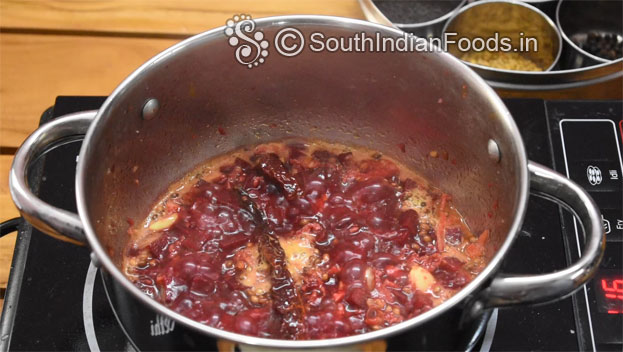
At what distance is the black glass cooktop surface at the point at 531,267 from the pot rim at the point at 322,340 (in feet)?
0.55

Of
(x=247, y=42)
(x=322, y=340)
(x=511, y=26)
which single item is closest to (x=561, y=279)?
(x=322, y=340)

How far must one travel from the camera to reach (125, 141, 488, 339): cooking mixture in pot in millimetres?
916

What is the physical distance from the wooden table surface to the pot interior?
0.97 feet

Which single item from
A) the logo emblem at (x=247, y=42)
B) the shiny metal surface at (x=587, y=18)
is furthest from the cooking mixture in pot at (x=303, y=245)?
the shiny metal surface at (x=587, y=18)

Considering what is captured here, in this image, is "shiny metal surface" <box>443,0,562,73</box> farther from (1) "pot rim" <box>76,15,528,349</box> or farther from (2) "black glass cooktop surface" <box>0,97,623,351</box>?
(1) "pot rim" <box>76,15,528,349</box>

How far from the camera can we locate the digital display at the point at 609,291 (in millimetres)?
981

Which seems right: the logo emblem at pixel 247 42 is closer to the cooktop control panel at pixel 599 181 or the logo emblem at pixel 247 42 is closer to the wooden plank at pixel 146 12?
the wooden plank at pixel 146 12

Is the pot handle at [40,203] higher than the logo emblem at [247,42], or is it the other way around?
the logo emblem at [247,42]

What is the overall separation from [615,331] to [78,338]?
2.46ft

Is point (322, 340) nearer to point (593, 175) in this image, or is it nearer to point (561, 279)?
point (561, 279)

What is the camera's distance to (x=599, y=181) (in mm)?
1104

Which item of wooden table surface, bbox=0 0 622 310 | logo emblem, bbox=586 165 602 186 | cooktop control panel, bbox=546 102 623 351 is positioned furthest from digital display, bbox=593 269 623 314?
wooden table surface, bbox=0 0 622 310

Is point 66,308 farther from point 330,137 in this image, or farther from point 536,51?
point 536,51

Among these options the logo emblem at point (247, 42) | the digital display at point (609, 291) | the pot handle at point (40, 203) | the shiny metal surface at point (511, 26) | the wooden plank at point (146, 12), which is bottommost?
the digital display at point (609, 291)
